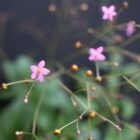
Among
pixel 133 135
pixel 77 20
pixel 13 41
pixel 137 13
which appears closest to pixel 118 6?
pixel 137 13

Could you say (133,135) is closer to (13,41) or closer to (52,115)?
(52,115)

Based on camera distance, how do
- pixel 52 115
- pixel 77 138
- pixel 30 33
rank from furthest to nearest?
pixel 30 33 < pixel 52 115 < pixel 77 138

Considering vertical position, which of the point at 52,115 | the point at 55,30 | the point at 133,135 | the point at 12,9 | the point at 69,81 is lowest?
the point at 133,135

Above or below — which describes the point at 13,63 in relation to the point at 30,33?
below

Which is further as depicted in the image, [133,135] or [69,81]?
[69,81]

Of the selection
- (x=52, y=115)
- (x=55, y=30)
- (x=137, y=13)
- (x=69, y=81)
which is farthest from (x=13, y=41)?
(x=137, y=13)

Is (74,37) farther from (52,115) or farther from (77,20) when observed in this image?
(52,115)

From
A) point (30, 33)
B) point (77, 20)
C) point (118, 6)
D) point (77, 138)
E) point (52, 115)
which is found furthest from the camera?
point (30, 33)
